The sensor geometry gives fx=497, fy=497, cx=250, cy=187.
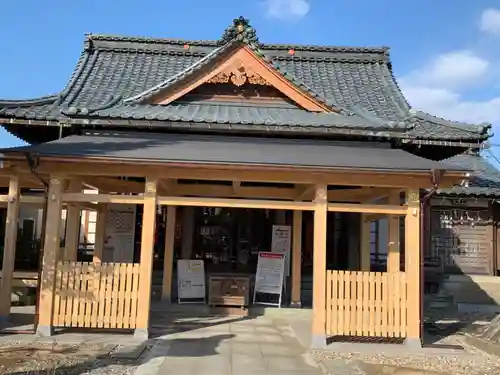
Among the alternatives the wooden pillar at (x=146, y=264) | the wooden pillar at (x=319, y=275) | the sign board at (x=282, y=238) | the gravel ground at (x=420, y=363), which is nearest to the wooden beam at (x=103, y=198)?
the wooden pillar at (x=146, y=264)

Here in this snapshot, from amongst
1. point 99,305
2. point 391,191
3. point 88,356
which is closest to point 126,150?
point 99,305

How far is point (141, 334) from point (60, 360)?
→ 5.64ft

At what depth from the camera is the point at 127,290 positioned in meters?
8.59

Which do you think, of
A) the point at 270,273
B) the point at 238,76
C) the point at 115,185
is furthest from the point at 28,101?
the point at 270,273

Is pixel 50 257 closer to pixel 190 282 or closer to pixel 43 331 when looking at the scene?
pixel 43 331

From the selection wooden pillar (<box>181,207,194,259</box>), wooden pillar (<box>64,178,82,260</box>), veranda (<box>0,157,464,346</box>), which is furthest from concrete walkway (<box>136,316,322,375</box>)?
wooden pillar (<box>181,207,194,259</box>)

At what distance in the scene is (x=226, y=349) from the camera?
26.7 ft

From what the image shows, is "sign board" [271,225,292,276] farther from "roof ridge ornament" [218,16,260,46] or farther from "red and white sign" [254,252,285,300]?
"roof ridge ornament" [218,16,260,46]

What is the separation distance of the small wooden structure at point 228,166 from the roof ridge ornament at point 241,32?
5 cm

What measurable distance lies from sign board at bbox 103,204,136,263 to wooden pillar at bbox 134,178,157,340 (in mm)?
5312

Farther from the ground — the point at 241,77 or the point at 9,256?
the point at 241,77

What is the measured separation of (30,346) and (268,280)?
19.9ft

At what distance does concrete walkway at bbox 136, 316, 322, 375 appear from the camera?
6941 millimetres

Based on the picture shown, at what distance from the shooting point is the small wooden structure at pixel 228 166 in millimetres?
8523
